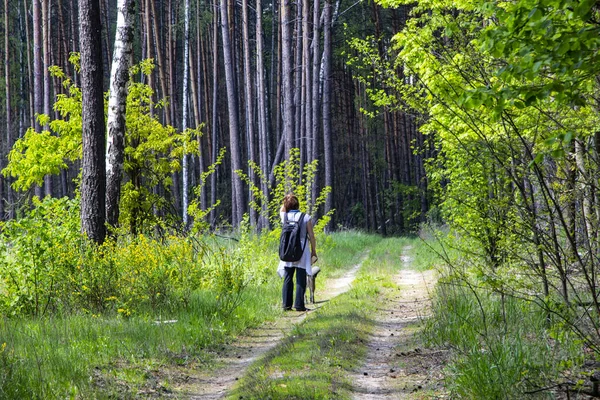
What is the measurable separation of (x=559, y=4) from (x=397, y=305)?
26.9 ft

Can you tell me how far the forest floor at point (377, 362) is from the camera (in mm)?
5598

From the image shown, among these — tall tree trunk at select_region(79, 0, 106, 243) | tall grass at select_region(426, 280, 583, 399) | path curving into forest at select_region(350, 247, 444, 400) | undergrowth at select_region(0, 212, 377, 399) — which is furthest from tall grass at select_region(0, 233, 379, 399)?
tall grass at select_region(426, 280, 583, 399)

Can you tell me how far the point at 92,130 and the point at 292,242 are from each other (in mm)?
3483

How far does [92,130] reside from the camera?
9586 mm

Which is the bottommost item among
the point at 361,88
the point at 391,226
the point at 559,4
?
the point at 391,226

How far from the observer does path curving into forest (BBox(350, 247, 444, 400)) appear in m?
5.51

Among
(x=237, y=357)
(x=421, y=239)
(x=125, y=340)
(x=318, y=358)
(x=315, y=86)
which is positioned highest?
(x=315, y=86)

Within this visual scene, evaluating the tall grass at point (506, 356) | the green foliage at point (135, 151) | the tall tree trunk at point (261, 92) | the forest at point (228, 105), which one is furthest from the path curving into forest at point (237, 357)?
the tall tree trunk at point (261, 92)

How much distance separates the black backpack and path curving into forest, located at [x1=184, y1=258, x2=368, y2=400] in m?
0.88

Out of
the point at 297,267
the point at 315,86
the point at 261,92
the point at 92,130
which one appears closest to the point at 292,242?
the point at 297,267

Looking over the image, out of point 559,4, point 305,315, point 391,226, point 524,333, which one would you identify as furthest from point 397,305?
point 391,226

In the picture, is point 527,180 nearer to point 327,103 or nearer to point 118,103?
point 118,103

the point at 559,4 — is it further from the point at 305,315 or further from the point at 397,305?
the point at 397,305

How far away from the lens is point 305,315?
9578mm
